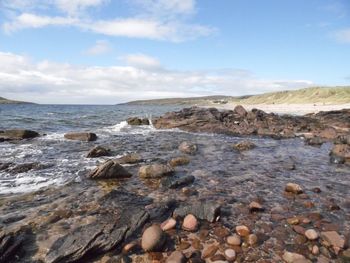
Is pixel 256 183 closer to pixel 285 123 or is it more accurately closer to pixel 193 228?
pixel 193 228

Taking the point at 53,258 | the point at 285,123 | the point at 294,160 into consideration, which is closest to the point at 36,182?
the point at 53,258

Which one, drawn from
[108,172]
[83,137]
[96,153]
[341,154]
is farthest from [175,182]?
[83,137]

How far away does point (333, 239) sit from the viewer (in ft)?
21.2

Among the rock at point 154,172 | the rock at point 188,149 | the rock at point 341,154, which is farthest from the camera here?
the rock at point 188,149

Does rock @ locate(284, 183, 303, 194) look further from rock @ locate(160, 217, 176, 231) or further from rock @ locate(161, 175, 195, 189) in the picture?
rock @ locate(160, 217, 176, 231)

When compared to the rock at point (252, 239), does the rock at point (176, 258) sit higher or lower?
higher


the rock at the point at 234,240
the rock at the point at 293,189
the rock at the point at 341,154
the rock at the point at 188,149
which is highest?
the rock at the point at 234,240

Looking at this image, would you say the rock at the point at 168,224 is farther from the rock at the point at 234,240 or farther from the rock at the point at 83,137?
the rock at the point at 83,137

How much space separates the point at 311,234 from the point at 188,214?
2799 mm

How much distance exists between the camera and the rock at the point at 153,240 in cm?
607

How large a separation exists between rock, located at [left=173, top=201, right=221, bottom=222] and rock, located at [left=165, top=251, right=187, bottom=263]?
68.0 inches

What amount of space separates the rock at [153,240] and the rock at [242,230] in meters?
1.75

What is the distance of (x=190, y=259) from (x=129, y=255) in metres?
1.19

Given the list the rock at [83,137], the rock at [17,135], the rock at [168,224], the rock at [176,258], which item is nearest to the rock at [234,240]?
the rock at [176,258]
